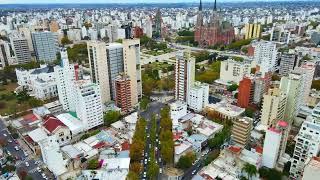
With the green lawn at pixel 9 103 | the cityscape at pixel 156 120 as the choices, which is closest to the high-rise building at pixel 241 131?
the cityscape at pixel 156 120

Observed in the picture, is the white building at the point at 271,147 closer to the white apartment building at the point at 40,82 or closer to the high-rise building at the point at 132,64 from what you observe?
the high-rise building at the point at 132,64

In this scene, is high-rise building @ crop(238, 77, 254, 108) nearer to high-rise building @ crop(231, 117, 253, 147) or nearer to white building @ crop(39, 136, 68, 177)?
high-rise building @ crop(231, 117, 253, 147)

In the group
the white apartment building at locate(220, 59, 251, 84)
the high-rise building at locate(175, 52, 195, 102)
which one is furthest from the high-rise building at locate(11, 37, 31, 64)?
the white apartment building at locate(220, 59, 251, 84)

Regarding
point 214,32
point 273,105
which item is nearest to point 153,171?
point 273,105

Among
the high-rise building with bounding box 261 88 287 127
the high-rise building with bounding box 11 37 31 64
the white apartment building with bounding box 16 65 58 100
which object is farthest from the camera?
the high-rise building with bounding box 11 37 31 64

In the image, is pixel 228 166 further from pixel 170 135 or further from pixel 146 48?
pixel 146 48

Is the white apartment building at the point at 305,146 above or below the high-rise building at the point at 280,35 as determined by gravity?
below
